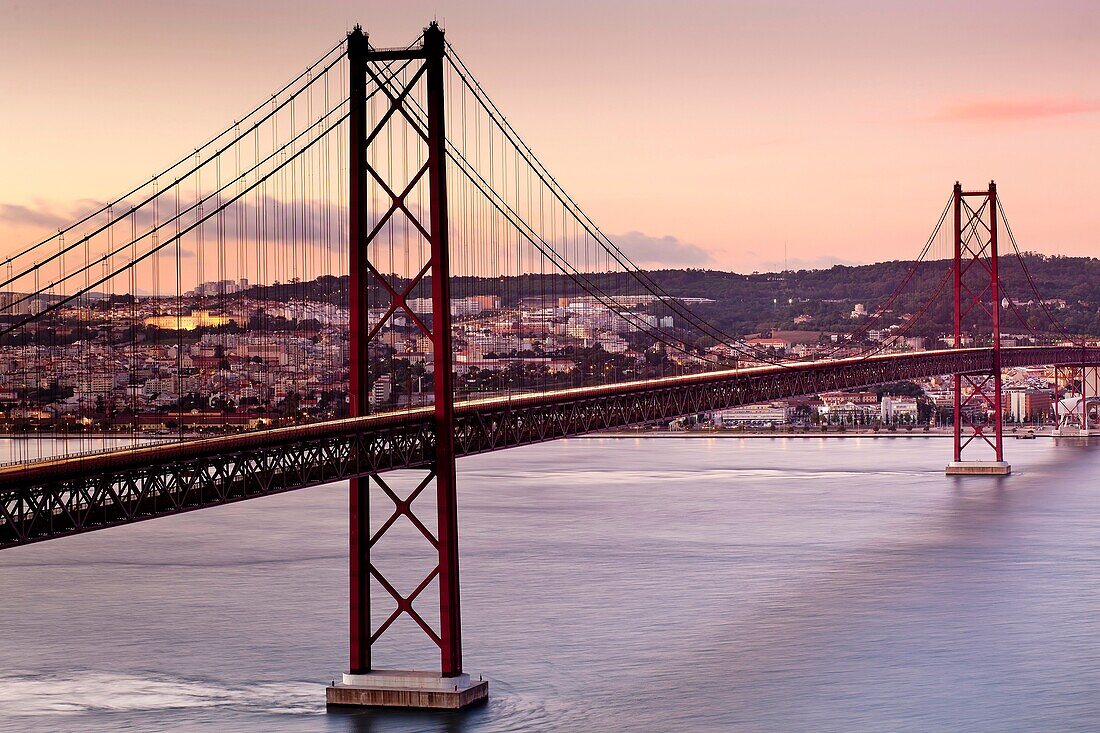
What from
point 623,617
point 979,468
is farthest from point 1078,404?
point 623,617

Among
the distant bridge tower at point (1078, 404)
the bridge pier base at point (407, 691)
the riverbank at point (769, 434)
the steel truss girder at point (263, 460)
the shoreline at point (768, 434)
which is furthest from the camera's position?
A: the riverbank at point (769, 434)

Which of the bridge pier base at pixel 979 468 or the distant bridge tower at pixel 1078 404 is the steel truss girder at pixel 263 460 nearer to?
the bridge pier base at pixel 979 468

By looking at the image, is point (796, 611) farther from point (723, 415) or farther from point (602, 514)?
point (723, 415)

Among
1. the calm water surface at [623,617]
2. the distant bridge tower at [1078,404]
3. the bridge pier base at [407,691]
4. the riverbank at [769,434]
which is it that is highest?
the distant bridge tower at [1078,404]

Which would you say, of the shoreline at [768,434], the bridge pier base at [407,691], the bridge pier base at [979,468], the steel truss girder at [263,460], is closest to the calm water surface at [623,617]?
the bridge pier base at [407,691]

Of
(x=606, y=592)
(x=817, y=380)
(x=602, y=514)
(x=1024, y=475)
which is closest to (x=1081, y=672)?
(x=606, y=592)

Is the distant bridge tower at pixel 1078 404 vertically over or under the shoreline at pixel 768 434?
over

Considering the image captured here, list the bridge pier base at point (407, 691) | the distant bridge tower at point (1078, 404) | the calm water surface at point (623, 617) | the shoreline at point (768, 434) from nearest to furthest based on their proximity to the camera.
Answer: the bridge pier base at point (407, 691) → the calm water surface at point (623, 617) → the distant bridge tower at point (1078, 404) → the shoreline at point (768, 434)
